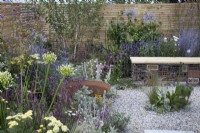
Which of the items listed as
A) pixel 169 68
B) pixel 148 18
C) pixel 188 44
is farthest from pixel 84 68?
pixel 148 18

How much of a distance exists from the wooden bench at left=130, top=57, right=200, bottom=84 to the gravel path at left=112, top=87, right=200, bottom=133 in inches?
41.0

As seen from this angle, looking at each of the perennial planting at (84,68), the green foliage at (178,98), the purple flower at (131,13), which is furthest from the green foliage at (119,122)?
the purple flower at (131,13)

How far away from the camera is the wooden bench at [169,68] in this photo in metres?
6.72

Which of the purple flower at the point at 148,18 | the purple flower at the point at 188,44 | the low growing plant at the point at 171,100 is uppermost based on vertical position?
the purple flower at the point at 148,18

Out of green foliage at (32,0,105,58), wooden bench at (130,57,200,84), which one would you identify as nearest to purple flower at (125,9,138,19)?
green foliage at (32,0,105,58)

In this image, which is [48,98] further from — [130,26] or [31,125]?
[130,26]

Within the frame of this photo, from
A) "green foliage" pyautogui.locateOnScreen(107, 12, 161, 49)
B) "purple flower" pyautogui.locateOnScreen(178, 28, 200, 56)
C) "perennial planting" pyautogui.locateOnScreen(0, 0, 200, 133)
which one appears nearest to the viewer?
"perennial planting" pyautogui.locateOnScreen(0, 0, 200, 133)

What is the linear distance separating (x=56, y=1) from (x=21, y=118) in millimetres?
7069

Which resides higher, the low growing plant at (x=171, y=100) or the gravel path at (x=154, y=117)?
the low growing plant at (x=171, y=100)

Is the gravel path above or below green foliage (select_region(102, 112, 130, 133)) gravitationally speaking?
below

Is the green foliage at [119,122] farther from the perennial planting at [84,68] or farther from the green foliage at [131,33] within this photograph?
the green foliage at [131,33]

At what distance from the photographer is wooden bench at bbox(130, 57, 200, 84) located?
6719 millimetres

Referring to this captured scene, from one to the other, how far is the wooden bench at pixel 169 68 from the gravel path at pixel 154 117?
104cm

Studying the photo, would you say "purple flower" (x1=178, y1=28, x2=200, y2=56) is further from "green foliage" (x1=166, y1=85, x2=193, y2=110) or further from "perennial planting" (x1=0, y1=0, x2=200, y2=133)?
"green foliage" (x1=166, y1=85, x2=193, y2=110)
